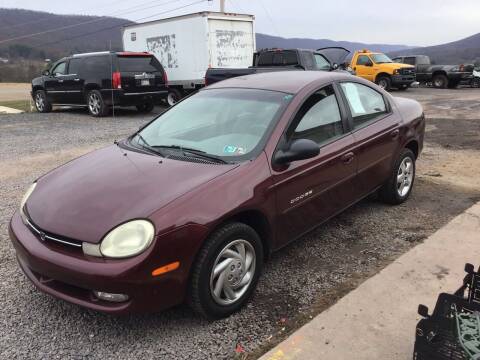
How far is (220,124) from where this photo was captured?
3.71 m

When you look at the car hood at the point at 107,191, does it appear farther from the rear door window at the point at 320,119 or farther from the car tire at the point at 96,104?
the car tire at the point at 96,104

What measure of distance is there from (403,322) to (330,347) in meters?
0.57

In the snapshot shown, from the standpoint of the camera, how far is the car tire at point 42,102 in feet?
47.2

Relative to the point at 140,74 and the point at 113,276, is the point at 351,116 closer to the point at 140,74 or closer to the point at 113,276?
the point at 113,276

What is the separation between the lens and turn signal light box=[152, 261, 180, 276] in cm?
258

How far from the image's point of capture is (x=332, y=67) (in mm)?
13672

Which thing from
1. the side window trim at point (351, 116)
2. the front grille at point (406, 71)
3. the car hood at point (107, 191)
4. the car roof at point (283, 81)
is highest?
the front grille at point (406, 71)

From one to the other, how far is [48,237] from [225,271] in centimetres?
110

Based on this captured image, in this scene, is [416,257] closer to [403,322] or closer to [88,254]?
[403,322]

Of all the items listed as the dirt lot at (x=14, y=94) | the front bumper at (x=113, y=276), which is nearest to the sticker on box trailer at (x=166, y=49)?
the dirt lot at (x=14, y=94)

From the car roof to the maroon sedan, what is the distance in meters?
0.02

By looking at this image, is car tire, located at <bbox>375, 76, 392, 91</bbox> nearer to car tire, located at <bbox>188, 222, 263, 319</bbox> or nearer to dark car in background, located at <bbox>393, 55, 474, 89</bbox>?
dark car in background, located at <bbox>393, 55, 474, 89</bbox>

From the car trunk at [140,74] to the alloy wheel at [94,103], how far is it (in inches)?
39.3

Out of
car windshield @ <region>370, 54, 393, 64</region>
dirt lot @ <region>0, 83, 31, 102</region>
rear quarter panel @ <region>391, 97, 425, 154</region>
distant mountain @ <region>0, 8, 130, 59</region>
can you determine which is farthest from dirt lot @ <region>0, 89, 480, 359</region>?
distant mountain @ <region>0, 8, 130, 59</region>
